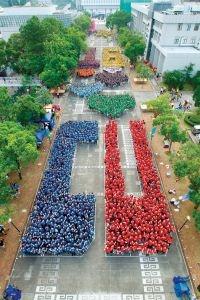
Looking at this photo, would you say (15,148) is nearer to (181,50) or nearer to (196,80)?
(196,80)

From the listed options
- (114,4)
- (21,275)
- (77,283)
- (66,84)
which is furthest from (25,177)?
(114,4)

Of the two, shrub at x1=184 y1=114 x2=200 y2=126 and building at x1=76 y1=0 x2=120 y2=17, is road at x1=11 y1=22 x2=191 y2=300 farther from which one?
building at x1=76 y1=0 x2=120 y2=17

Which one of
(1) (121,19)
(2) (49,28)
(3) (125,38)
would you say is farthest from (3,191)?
(1) (121,19)

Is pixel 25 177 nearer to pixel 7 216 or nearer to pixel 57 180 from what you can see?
pixel 57 180

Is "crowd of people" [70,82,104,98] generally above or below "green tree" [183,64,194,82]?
below

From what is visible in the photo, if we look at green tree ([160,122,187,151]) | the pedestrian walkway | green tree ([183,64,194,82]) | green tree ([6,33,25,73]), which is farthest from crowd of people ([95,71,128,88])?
green tree ([160,122,187,151])

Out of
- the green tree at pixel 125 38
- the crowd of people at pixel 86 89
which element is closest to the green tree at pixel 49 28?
the crowd of people at pixel 86 89
